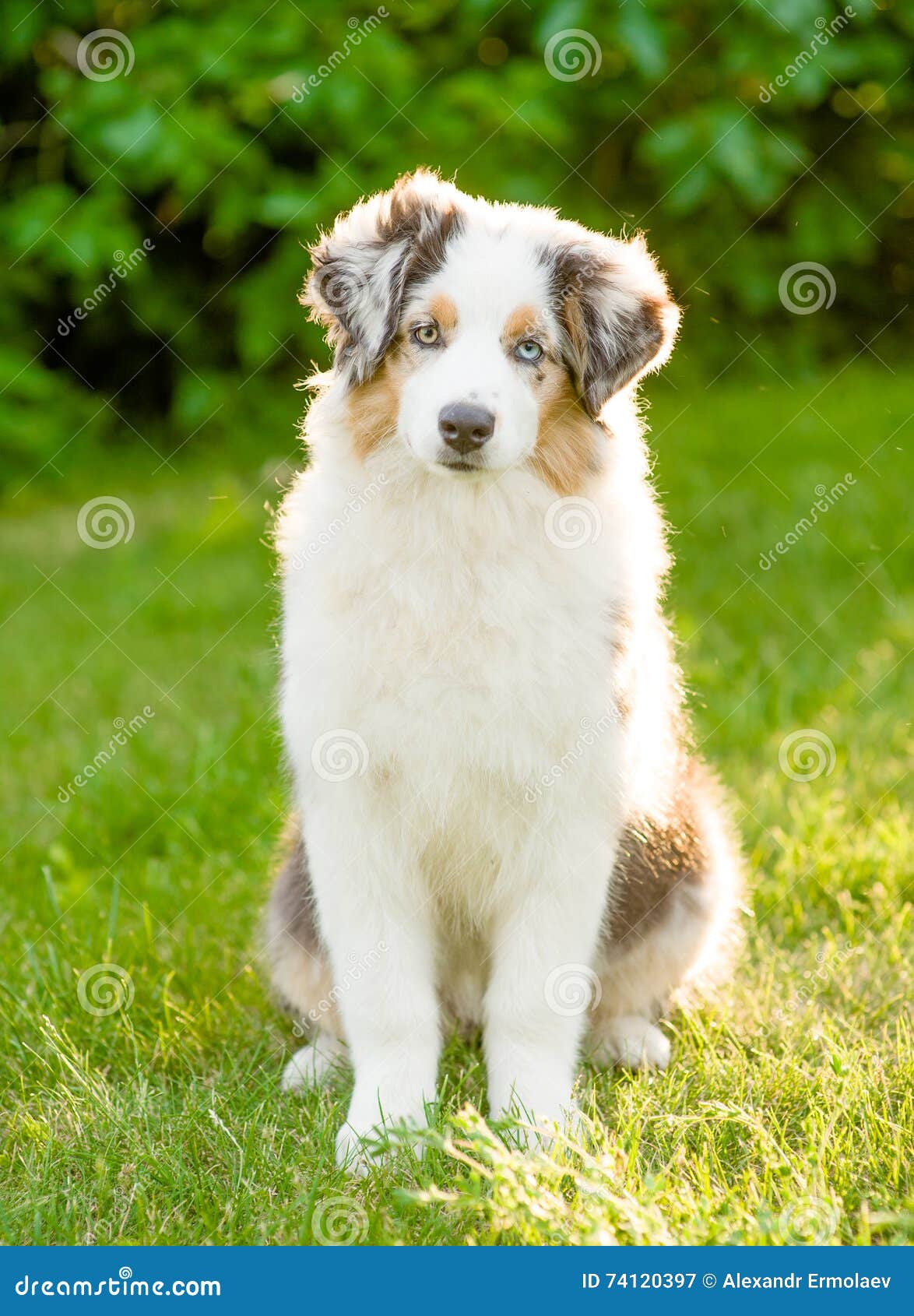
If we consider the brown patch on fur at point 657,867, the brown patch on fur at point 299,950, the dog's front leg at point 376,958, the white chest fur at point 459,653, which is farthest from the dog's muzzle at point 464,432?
the brown patch on fur at point 299,950

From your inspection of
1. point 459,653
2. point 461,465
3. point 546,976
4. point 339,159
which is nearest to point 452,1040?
point 546,976

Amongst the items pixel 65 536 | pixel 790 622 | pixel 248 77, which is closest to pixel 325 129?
pixel 248 77

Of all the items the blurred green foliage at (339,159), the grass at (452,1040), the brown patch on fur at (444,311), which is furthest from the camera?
the blurred green foliage at (339,159)

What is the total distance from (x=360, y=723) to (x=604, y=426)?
0.75m

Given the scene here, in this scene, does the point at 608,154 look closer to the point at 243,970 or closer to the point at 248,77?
the point at 248,77

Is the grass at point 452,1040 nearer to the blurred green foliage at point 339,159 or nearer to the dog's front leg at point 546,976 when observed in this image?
the dog's front leg at point 546,976

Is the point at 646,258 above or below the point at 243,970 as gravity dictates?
above

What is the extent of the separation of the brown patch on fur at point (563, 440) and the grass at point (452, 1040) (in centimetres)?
102

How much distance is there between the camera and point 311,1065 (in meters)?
2.90

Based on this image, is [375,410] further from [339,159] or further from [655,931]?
[339,159]

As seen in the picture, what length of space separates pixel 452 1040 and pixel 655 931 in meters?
0.50

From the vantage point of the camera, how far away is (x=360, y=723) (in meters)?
2.56

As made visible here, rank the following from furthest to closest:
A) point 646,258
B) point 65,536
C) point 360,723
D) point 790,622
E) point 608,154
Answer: point 608,154 → point 65,536 → point 790,622 → point 646,258 → point 360,723

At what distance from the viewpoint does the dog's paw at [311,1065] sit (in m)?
2.84
